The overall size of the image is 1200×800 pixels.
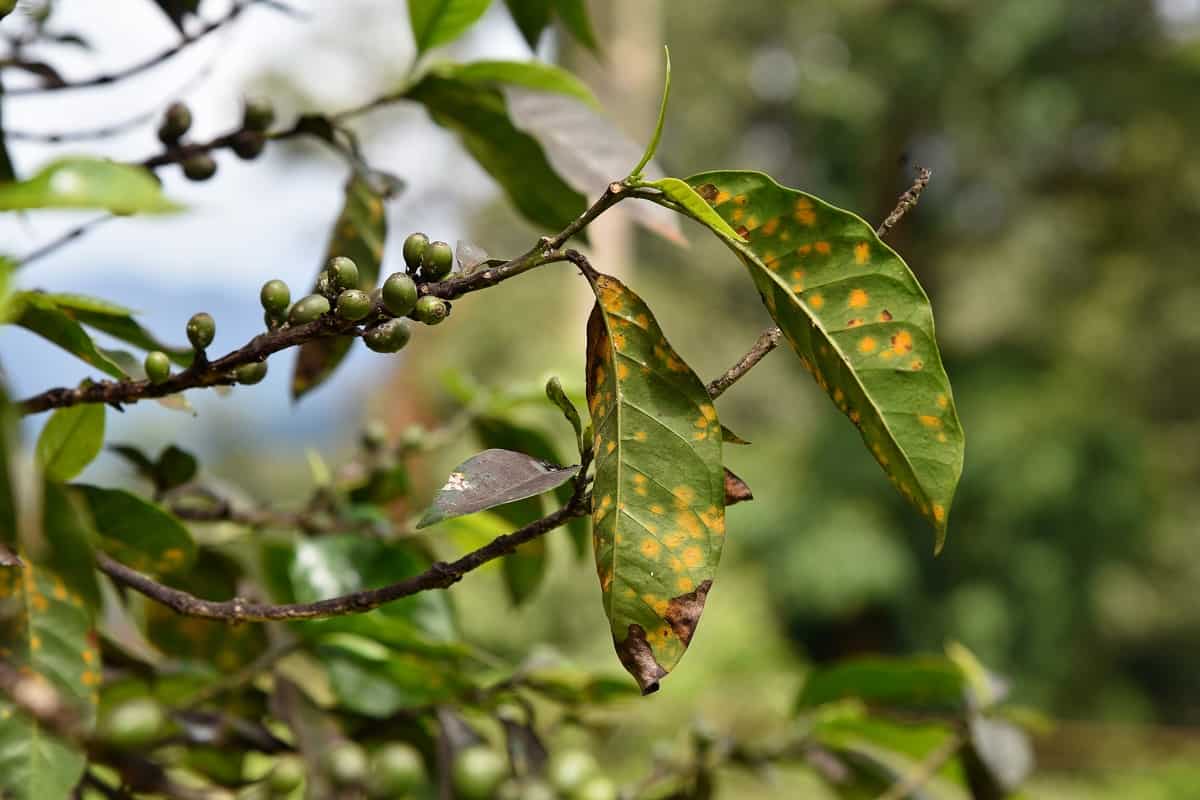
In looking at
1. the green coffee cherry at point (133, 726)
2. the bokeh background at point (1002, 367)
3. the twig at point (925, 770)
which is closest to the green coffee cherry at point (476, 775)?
the green coffee cherry at point (133, 726)

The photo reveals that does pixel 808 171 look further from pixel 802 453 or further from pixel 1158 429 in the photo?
pixel 1158 429

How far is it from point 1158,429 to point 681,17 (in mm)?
4659

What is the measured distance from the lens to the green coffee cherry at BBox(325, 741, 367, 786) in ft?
1.15

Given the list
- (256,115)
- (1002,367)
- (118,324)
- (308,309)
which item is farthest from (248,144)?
(1002,367)

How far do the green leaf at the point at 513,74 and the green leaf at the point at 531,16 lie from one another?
6cm

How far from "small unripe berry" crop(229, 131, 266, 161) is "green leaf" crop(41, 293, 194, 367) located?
0.11 m

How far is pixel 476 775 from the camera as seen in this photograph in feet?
1.25

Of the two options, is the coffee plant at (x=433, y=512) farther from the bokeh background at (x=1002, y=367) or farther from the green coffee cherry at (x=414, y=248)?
the bokeh background at (x=1002, y=367)

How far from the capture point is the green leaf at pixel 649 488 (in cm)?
26

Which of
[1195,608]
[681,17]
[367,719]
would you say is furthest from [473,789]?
[681,17]

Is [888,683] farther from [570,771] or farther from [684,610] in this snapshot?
[684,610]

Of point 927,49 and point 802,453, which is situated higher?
point 927,49

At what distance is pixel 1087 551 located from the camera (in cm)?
604

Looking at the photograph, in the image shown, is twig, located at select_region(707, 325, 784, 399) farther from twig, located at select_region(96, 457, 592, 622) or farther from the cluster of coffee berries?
the cluster of coffee berries
